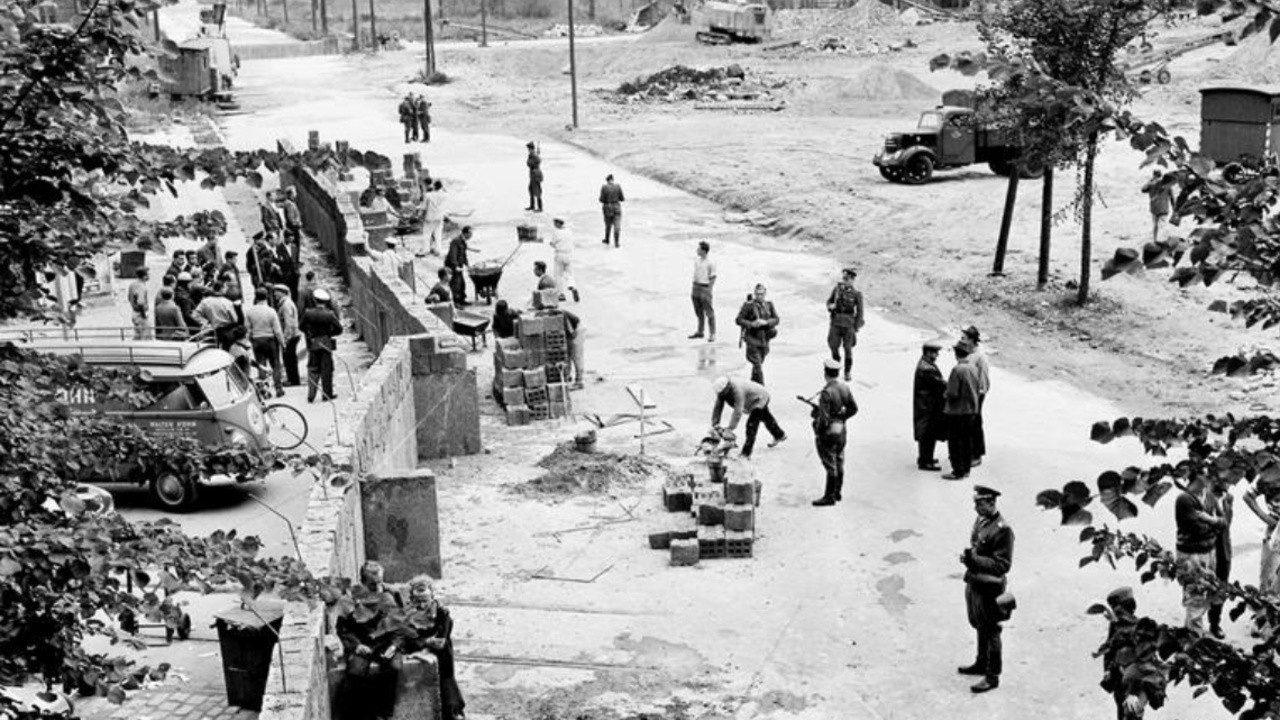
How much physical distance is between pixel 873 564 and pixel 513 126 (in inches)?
1471

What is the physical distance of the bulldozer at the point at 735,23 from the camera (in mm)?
70125

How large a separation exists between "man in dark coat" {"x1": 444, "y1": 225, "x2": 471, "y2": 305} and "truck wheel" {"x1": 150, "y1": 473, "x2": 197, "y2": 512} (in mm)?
10325

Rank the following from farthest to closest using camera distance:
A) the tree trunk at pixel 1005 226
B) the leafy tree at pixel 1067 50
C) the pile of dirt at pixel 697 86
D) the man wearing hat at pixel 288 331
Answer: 1. the pile of dirt at pixel 697 86
2. the tree trunk at pixel 1005 226
3. the leafy tree at pixel 1067 50
4. the man wearing hat at pixel 288 331

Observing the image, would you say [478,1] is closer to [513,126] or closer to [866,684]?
[513,126]

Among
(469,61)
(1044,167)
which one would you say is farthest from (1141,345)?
(469,61)

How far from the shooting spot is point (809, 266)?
29.7 m

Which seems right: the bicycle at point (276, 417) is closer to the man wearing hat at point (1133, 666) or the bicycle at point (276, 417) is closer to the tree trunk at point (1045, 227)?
the tree trunk at point (1045, 227)

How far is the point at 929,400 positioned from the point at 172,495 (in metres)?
8.15

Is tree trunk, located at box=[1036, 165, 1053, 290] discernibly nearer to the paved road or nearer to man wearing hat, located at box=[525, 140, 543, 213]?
the paved road

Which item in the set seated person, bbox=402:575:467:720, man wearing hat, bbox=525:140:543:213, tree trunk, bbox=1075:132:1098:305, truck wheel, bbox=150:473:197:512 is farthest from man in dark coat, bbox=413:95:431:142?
seated person, bbox=402:575:467:720

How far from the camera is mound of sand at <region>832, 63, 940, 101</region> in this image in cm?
5166

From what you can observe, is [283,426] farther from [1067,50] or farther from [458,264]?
[1067,50]

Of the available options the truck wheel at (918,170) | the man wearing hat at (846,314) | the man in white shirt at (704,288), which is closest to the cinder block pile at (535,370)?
the man in white shirt at (704,288)

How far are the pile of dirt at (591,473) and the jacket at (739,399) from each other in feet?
2.86
